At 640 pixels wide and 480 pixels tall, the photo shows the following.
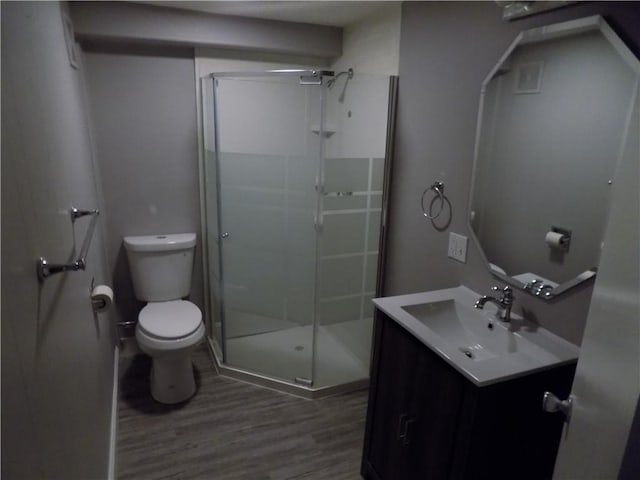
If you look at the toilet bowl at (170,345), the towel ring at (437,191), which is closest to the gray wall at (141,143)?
the toilet bowl at (170,345)

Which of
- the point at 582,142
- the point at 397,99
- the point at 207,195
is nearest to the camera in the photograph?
the point at 582,142

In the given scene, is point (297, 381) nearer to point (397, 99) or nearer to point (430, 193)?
point (430, 193)

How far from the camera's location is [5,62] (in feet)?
2.82

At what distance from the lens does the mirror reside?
→ 1275 mm

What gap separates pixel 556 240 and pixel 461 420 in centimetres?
73

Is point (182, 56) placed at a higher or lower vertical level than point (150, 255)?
higher

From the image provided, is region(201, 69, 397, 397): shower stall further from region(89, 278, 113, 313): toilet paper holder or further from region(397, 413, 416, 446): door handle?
region(89, 278, 113, 313): toilet paper holder

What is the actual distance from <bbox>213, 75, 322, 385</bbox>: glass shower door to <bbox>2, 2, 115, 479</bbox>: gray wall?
1025 millimetres

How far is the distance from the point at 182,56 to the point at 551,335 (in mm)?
2615

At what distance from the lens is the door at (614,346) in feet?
2.34

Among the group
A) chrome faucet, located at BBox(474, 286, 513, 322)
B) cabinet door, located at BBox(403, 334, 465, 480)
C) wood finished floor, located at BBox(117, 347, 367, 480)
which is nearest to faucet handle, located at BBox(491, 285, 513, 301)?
chrome faucet, located at BBox(474, 286, 513, 322)

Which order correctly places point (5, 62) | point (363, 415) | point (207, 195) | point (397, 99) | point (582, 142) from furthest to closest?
1. point (207, 195)
2. point (363, 415)
3. point (397, 99)
4. point (582, 142)
5. point (5, 62)

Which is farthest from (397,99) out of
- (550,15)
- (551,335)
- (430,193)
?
(551,335)

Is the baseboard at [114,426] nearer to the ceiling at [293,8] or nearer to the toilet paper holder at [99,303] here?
the toilet paper holder at [99,303]
